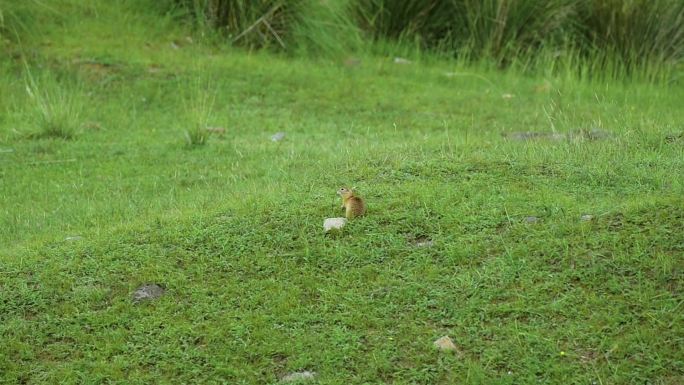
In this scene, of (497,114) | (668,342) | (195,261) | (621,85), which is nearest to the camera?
(668,342)

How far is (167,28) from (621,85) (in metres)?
5.16

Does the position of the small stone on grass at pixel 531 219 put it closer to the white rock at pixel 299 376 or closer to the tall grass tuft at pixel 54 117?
the white rock at pixel 299 376

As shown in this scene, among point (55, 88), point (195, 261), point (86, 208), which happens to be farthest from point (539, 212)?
point (55, 88)

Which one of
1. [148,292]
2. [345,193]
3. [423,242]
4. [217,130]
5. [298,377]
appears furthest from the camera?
[217,130]

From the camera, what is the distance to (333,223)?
489 cm

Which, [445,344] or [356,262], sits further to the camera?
[356,262]

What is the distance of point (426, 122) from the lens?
8.95 metres

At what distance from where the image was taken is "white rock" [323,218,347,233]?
4.86 meters

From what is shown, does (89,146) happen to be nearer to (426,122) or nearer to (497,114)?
(426,122)

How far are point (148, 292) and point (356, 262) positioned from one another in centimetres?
97

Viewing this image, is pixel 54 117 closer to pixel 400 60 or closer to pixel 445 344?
pixel 400 60

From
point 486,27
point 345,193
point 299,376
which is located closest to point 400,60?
point 486,27

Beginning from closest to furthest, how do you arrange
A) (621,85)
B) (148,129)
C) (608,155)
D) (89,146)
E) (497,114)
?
(608,155)
(89,146)
(148,129)
(497,114)
(621,85)

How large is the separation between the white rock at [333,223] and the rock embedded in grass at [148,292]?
86 centimetres
